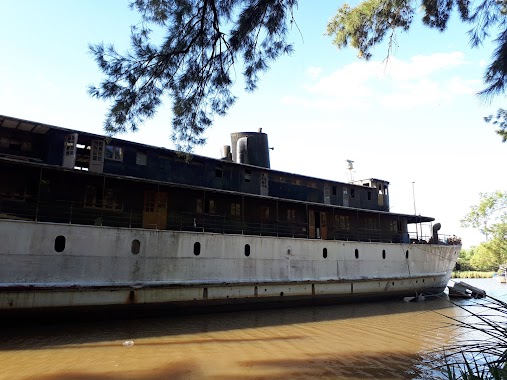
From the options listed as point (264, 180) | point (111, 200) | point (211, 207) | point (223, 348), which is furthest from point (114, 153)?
point (223, 348)

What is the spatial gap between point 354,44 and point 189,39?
2945 mm

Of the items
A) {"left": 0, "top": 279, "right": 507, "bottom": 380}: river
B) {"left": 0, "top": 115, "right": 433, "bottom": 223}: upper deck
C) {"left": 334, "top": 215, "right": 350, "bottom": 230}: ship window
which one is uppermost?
{"left": 0, "top": 115, "right": 433, "bottom": 223}: upper deck

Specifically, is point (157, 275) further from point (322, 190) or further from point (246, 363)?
point (322, 190)

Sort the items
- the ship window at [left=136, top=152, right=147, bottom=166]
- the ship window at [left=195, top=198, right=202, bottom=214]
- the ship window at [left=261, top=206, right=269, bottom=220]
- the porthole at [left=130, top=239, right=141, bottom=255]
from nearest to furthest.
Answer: the porthole at [left=130, top=239, right=141, bottom=255], the ship window at [left=136, top=152, right=147, bottom=166], the ship window at [left=195, top=198, right=202, bottom=214], the ship window at [left=261, top=206, right=269, bottom=220]

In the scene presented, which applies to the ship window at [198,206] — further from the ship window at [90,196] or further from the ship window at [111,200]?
the ship window at [90,196]

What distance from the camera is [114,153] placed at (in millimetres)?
14594

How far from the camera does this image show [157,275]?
13.4 m

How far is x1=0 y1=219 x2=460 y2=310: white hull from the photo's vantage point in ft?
36.4

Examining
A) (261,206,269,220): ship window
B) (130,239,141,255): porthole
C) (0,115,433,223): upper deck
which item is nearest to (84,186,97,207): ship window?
(0,115,433,223): upper deck

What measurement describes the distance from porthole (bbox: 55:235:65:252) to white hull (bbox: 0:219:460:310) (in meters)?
0.03

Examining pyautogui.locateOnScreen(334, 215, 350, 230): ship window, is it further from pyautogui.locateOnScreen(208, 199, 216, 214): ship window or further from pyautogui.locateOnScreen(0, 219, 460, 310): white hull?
pyautogui.locateOnScreen(208, 199, 216, 214): ship window

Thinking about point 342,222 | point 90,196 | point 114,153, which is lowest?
point 342,222

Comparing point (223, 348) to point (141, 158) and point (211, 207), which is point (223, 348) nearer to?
point (211, 207)

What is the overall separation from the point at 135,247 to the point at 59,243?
2.46m
